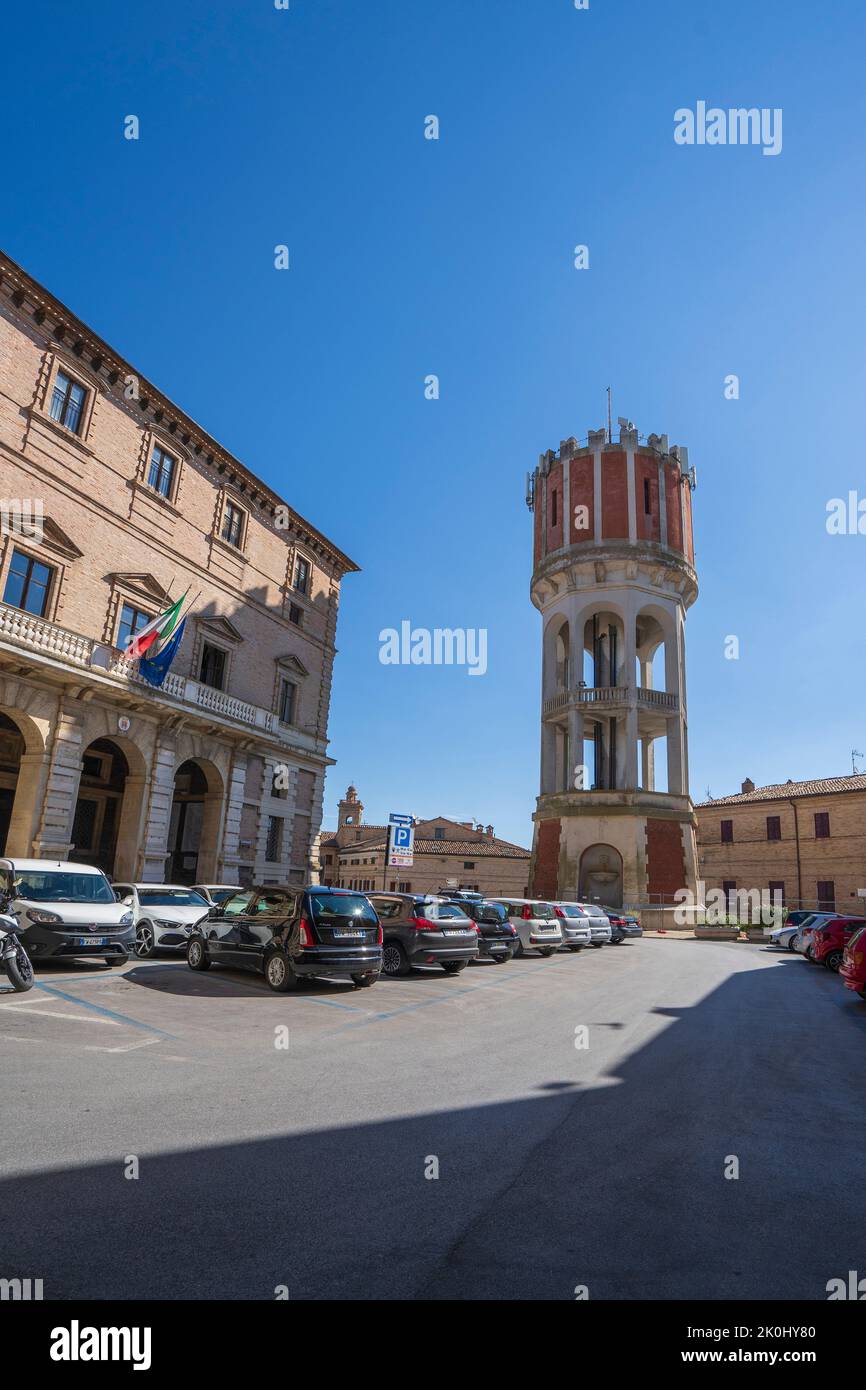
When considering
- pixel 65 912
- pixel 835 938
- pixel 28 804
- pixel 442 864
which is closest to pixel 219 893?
pixel 28 804

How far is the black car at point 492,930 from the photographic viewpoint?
1717 centimetres

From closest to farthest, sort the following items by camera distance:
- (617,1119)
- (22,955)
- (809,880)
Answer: (617,1119) < (22,955) < (809,880)

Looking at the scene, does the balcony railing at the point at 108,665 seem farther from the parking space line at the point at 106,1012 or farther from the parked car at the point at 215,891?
the parking space line at the point at 106,1012

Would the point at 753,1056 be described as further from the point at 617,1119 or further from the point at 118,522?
the point at 118,522

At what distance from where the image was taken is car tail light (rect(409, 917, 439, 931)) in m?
14.0

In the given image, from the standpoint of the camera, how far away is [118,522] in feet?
75.6

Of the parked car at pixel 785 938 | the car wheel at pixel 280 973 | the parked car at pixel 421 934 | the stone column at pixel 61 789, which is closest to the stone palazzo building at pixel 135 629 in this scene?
the stone column at pixel 61 789

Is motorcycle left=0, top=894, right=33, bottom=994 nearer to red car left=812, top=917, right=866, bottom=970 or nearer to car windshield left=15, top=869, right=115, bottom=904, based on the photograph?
car windshield left=15, top=869, right=115, bottom=904

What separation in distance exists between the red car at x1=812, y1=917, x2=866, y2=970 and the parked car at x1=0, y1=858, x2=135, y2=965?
54.1 feet

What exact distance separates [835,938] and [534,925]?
297 inches

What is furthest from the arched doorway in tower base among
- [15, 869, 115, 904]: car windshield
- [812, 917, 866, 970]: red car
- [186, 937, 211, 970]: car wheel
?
[15, 869, 115, 904]: car windshield
